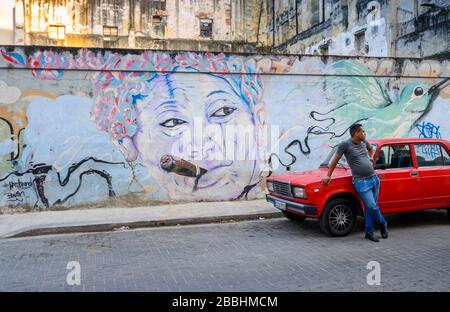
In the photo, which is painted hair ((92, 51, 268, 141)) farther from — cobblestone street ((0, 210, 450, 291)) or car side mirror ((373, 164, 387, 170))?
car side mirror ((373, 164, 387, 170))

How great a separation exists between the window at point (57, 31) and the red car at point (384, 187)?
29319 mm

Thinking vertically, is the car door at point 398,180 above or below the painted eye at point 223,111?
below

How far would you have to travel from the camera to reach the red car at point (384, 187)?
737 cm

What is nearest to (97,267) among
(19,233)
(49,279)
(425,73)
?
(49,279)

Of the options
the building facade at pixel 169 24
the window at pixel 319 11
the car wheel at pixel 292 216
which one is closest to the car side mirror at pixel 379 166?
the car wheel at pixel 292 216

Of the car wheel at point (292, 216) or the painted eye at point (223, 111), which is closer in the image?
the car wheel at point (292, 216)

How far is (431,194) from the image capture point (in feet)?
26.3

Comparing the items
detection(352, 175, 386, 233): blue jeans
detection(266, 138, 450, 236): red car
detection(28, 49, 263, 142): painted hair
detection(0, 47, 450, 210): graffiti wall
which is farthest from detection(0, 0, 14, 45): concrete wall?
detection(352, 175, 386, 233): blue jeans

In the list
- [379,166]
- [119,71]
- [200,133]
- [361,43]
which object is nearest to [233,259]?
[379,166]

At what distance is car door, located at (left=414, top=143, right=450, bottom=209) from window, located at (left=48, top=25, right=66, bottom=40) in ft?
101

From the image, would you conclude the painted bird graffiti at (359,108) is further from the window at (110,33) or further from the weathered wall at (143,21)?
the window at (110,33)

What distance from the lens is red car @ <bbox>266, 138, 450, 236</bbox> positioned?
7.37 metres

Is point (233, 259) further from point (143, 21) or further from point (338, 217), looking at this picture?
point (143, 21)
